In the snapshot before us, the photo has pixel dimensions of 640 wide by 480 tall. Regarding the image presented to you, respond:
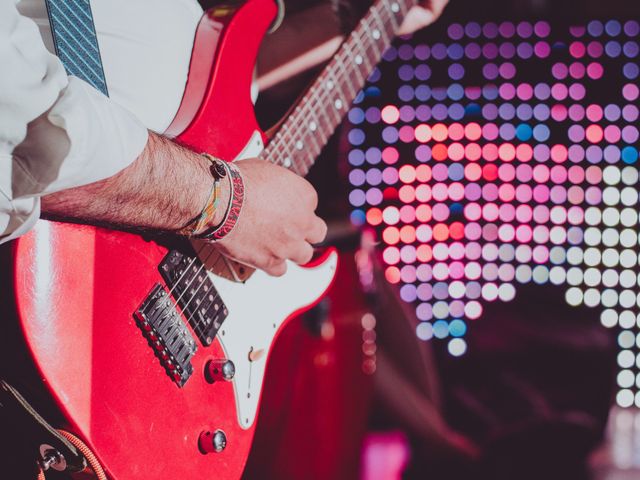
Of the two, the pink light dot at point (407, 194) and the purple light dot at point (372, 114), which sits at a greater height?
the purple light dot at point (372, 114)

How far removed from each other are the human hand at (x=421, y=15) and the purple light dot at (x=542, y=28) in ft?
1.06

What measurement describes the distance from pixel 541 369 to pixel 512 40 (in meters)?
0.97

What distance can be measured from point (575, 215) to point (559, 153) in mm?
174

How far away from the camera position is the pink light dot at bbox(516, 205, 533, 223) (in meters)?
1.58

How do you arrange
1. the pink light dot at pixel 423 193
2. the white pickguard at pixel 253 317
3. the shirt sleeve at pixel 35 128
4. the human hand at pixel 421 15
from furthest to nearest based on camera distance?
1. the pink light dot at pixel 423 193
2. the human hand at pixel 421 15
3. the white pickguard at pixel 253 317
4. the shirt sleeve at pixel 35 128

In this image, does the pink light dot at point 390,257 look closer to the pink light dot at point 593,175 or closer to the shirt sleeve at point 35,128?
the pink light dot at point 593,175

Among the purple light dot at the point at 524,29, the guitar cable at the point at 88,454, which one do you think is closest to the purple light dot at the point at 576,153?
the purple light dot at the point at 524,29

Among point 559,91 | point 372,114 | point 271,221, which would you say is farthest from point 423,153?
point 271,221

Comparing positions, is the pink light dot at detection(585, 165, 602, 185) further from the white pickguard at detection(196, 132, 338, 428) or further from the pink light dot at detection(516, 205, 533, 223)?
the white pickguard at detection(196, 132, 338, 428)

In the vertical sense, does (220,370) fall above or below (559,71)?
below

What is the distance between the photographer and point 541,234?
159cm

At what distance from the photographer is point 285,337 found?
1.40 metres

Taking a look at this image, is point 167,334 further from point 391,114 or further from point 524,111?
point 524,111

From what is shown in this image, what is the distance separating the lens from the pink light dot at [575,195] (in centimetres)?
156
